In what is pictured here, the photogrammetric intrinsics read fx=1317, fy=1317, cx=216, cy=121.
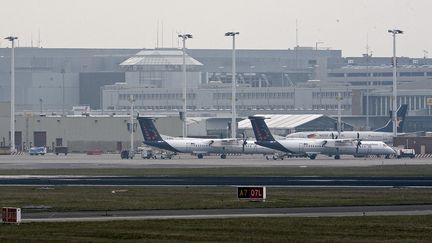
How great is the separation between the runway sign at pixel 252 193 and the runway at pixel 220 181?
1802 cm

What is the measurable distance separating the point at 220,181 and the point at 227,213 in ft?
110

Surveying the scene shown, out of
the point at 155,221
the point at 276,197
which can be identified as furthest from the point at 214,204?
the point at 155,221

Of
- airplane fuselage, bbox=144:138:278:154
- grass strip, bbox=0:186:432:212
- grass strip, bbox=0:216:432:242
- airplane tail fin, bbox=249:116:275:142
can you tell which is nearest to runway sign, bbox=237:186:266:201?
grass strip, bbox=0:186:432:212

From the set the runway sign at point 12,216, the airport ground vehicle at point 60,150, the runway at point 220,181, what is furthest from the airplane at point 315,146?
the runway sign at point 12,216

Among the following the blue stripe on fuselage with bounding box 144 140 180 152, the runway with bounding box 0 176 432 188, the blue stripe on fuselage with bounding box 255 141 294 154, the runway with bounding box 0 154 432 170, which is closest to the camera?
the runway with bounding box 0 176 432 188

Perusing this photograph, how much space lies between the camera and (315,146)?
6806 inches

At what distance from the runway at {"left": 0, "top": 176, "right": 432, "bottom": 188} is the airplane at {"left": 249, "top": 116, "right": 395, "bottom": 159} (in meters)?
61.0

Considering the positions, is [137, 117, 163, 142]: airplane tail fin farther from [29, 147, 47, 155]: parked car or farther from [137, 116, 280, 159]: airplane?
[29, 147, 47, 155]: parked car

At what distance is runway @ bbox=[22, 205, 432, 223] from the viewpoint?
67.2 m

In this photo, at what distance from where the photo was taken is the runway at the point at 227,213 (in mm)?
67250

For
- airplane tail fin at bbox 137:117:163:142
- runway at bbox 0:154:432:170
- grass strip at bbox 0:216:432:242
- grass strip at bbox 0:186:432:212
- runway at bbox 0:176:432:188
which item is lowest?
grass strip at bbox 0:216:432:242

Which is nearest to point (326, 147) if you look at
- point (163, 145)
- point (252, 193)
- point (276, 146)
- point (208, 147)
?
point (276, 146)

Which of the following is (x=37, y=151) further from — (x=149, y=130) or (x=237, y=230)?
(x=237, y=230)

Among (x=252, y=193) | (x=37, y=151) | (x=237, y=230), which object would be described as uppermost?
(x=37, y=151)
